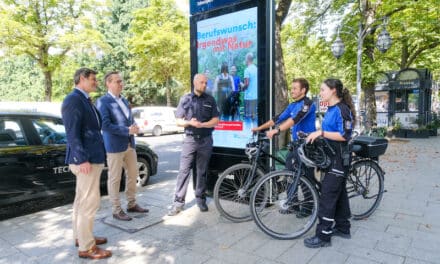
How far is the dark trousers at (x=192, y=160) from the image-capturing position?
4.67m

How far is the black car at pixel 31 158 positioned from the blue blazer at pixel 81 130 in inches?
78.9

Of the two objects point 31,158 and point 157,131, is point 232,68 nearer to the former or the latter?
point 31,158

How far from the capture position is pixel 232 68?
4.99 m

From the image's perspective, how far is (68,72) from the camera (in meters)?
22.7

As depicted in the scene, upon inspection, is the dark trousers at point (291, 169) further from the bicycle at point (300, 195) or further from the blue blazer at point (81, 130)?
the blue blazer at point (81, 130)

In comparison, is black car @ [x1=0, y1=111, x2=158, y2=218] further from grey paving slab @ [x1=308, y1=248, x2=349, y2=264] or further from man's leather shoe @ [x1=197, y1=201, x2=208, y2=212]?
grey paving slab @ [x1=308, y1=248, x2=349, y2=264]

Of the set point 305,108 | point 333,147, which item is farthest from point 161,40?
point 333,147

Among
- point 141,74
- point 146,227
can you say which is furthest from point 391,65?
point 146,227

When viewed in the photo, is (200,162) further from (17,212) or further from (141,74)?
(141,74)

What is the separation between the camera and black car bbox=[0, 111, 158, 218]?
4703mm

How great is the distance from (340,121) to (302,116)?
70 cm

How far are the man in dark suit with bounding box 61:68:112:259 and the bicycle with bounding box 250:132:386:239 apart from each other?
173 cm

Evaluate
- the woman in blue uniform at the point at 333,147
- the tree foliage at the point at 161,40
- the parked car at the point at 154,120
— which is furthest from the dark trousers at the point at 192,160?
the tree foliage at the point at 161,40

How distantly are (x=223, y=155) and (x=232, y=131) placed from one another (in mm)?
397
